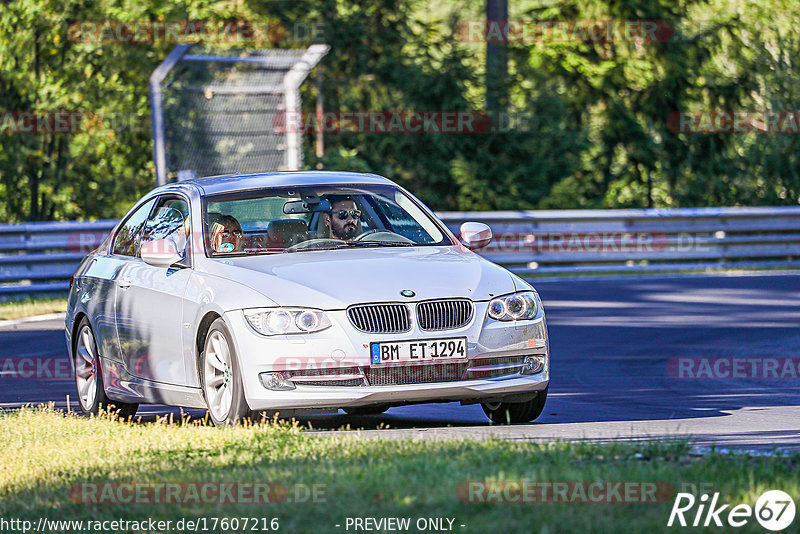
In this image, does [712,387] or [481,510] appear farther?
[712,387]

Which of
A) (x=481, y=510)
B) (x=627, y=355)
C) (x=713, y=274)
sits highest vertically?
(x=481, y=510)

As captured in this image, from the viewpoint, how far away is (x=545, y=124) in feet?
106

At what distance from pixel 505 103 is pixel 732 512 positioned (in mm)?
27508

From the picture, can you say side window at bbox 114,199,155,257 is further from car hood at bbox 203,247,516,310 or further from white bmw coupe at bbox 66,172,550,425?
car hood at bbox 203,247,516,310

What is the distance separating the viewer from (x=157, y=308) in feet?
31.4

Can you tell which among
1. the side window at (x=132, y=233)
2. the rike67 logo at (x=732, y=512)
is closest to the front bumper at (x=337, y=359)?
the side window at (x=132, y=233)

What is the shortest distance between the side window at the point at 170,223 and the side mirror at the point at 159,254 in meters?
0.14

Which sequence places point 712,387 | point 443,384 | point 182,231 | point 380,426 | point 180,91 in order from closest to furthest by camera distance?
1. point 443,384
2. point 380,426
3. point 182,231
4. point 712,387
5. point 180,91

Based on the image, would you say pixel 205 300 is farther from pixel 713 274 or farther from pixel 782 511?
pixel 713 274

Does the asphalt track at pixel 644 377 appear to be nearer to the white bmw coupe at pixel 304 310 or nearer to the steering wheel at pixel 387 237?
the white bmw coupe at pixel 304 310

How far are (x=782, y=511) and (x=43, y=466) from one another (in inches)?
152

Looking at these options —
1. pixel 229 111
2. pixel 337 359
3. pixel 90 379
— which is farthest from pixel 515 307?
pixel 229 111

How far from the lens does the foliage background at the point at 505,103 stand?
2700cm

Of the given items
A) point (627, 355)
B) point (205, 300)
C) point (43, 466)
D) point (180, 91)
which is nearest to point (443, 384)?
point (205, 300)
